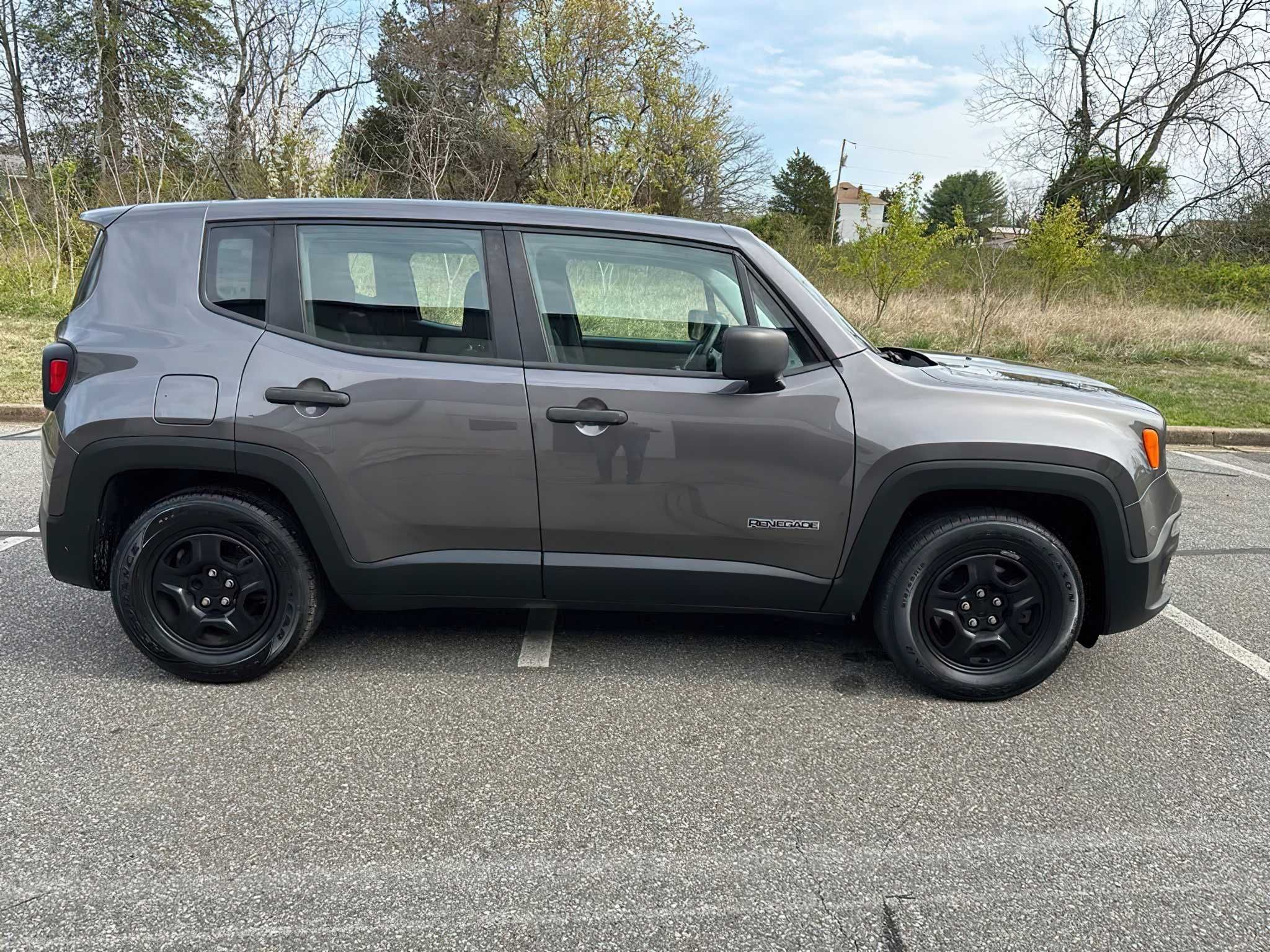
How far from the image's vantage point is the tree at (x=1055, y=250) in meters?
16.1

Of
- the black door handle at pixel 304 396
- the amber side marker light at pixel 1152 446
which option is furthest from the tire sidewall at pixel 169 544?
the amber side marker light at pixel 1152 446

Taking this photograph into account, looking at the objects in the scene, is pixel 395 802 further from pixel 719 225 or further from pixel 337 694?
pixel 719 225

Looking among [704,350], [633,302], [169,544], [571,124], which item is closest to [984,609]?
[704,350]

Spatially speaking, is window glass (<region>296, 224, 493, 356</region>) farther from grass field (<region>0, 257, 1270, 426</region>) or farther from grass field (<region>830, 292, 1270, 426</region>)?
grass field (<region>830, 292, 1270, 426</region>)

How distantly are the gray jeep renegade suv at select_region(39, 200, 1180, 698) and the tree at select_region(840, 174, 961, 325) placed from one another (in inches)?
481

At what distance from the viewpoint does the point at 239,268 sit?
3.15m

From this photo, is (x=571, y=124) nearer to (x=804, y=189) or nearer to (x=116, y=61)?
(x=116, y=61)

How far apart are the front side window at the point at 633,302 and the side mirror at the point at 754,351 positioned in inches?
9.2

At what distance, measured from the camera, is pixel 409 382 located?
3037 mm

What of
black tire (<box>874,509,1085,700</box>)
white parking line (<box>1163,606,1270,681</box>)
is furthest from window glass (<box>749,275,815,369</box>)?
white parking line (<box>1163,606,1270,681</box>)

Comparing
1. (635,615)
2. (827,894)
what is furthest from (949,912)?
(635,615)

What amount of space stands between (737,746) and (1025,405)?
156 centimetres

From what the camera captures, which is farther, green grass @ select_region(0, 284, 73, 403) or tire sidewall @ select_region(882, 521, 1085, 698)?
green grass @ select_region(0, 284, 73, 403)

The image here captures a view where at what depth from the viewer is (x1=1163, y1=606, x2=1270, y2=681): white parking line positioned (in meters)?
3.65
